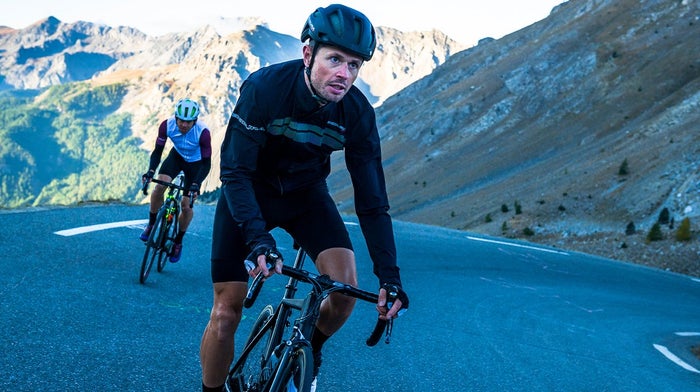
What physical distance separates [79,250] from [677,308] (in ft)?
34.4

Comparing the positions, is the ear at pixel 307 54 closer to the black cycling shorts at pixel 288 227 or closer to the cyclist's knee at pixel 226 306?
the black cycling shorts at pixel 288 227

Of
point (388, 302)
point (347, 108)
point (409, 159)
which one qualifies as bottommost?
point (409, 159)

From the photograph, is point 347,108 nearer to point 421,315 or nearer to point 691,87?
point 421,315

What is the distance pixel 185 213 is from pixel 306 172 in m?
5.97

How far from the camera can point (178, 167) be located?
10148 millimetres

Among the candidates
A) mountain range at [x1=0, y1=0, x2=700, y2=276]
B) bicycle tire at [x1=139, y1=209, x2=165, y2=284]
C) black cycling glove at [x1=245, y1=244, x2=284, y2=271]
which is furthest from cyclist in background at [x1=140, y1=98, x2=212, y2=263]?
mountain range at [x1=0, y1=0, x2=700, y2=276]

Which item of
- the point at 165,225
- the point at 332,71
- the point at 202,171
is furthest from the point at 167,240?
the point at 332,71

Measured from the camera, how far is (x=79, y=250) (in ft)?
31.9

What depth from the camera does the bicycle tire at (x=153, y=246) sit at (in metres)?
8.67

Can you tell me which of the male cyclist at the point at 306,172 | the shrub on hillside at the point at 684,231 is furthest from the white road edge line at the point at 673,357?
the shrub on hillside at the point at 684,231

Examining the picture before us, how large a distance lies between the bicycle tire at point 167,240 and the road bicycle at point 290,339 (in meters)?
5.56

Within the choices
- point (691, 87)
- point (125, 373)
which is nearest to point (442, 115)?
point (691, 87)

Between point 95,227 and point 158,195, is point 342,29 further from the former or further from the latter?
point 95,227

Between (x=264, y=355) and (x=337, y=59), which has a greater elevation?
(x=337, y=59)
